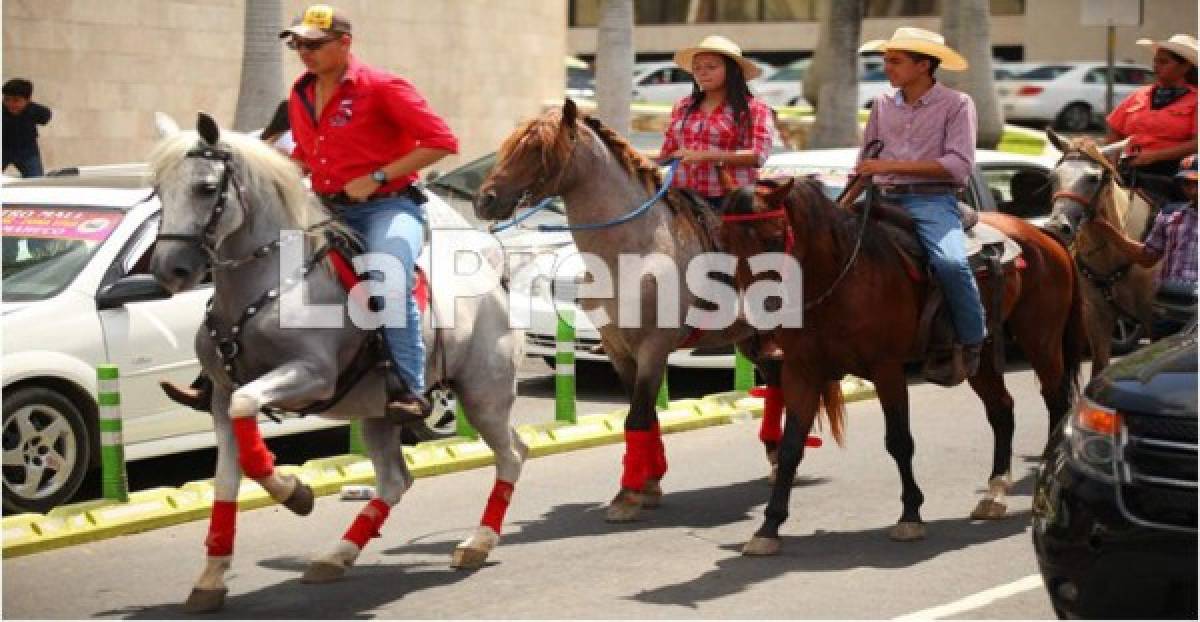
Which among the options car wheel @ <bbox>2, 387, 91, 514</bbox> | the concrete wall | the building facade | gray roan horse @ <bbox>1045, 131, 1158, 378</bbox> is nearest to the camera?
car wheel @ <bbox>2, 387, 91, 514</bbox>

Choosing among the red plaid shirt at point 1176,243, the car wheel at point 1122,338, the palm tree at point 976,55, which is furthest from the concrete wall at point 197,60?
the red plaid shirt at point 1176,243

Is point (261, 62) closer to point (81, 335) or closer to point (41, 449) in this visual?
point (81, 335)

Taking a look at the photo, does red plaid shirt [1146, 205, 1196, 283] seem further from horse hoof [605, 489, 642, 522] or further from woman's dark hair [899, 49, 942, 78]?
horse hoof [605, 489, 642, 522]

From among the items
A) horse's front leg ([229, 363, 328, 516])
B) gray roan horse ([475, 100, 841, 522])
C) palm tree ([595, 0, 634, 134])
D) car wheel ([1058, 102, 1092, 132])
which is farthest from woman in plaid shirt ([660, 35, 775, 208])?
car wheel ([1058, 102, 1092, 132])

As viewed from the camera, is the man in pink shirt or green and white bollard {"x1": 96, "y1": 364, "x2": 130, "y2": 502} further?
the man in pink shirt

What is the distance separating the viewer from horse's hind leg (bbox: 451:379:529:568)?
9.09m

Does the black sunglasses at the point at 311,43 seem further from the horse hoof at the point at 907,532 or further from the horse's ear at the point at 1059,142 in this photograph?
the horse's ear at the point at 1059,142

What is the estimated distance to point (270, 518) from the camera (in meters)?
10.3

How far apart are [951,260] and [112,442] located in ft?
14.9

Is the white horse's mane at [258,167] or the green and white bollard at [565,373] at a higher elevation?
the white horse's mane at [258,167]

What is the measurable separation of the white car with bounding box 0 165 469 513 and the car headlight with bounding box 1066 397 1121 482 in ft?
12.0

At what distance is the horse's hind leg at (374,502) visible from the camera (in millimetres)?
8711

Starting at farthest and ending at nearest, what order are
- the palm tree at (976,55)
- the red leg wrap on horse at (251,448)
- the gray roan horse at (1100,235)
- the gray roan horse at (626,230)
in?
1. the palm tree at (976,55)
2. the gray roan horse at (1100,235)
3. the gray roan horse at (626,230)
4. the red leg wrap on horse at (251,448)

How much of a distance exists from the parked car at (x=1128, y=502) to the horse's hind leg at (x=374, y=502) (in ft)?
10.6
